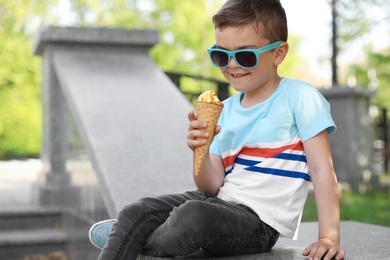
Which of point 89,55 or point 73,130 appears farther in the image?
point 89,55

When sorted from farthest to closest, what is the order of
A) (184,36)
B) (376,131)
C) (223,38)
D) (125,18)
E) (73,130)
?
(184,36) < (125,18) < (376,131) < (73,130) < (223,38)

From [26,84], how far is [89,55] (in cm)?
1946

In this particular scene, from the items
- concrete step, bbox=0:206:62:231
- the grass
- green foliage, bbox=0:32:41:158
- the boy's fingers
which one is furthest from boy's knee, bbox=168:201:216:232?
green foliage, bbox=0:32:41:158

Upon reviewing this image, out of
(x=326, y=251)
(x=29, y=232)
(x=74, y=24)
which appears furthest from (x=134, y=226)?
(x=74, y=24)

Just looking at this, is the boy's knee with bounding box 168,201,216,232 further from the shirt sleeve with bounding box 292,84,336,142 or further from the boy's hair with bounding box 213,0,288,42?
the boy's hair with bounding box 213,0,288,42

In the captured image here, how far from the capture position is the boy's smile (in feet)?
8.46

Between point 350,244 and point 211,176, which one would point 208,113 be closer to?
point 211,176

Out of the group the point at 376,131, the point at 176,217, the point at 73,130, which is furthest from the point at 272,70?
the point at 376,131

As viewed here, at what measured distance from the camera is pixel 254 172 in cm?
268

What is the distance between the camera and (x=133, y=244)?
2.54 meters

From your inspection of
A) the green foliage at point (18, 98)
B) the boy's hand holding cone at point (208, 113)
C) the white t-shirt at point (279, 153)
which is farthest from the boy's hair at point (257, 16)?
the green foliage at point (18, 98)

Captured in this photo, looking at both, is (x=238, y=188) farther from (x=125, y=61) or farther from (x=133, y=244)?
(x=125, y=61)

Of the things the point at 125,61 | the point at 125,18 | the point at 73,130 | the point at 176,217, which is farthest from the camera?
the point at 125,18

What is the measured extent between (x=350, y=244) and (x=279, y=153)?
0.66m
